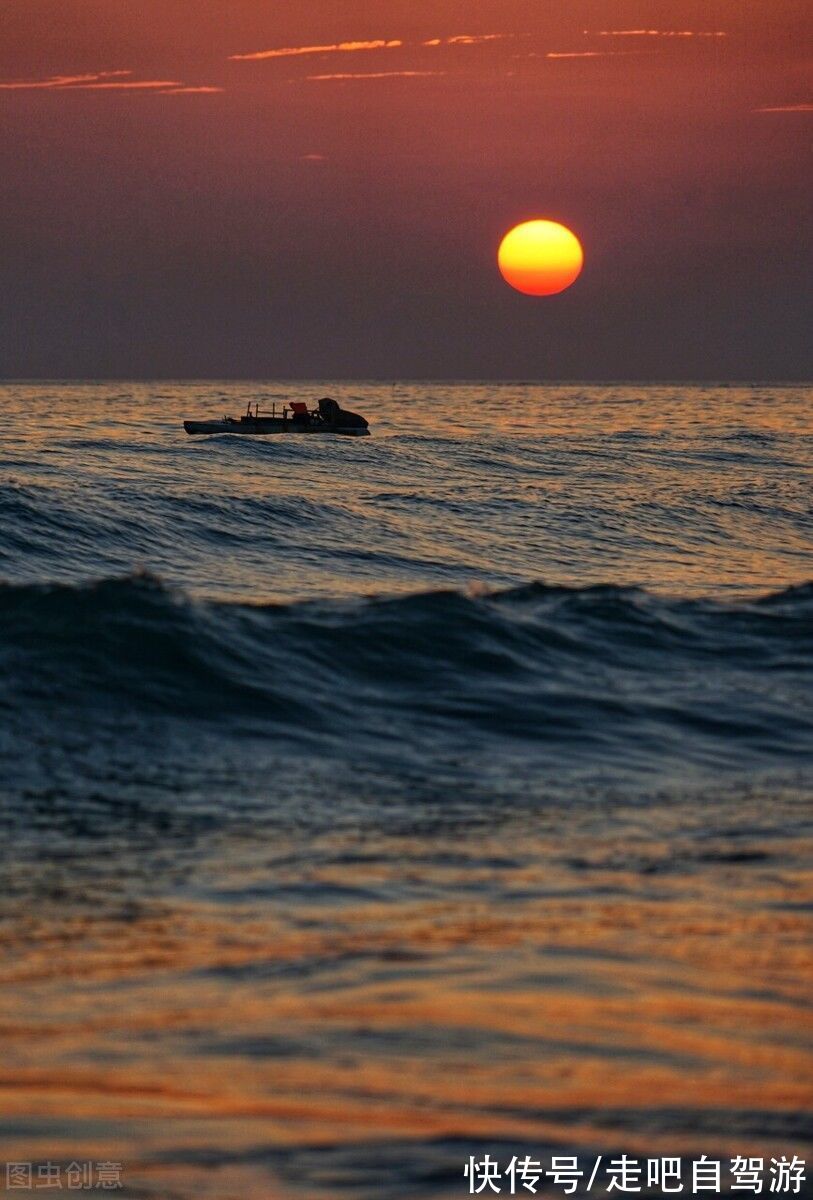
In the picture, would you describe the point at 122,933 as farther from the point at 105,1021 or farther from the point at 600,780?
the point at 600,780

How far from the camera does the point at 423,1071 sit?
19.4 feet

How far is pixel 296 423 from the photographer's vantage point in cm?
7350

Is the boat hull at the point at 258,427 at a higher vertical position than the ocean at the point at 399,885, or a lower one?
higher

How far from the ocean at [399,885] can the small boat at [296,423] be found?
5313 cm

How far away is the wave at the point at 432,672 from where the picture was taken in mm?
13008

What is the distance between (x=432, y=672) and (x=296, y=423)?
194ft

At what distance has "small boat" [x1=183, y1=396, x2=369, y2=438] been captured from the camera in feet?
233

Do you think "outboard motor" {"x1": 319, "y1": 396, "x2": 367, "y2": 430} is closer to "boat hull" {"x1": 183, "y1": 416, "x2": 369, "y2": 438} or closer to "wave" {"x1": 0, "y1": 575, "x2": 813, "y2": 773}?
"boat hull" {"x1": 183, "y1": 416, "x2": 369, "y2": 438}

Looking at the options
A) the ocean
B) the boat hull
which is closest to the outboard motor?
the boat hull

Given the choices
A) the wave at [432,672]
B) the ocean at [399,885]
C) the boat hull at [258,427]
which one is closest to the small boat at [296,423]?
the boat hull at [258,427]

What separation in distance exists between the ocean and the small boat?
53129 millimetres

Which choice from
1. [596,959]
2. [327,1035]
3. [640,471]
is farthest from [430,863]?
[640,471]

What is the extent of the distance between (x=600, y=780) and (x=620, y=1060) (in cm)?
538

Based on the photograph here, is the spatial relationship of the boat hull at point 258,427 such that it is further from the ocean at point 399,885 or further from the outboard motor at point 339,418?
the ocean at point 399,885
